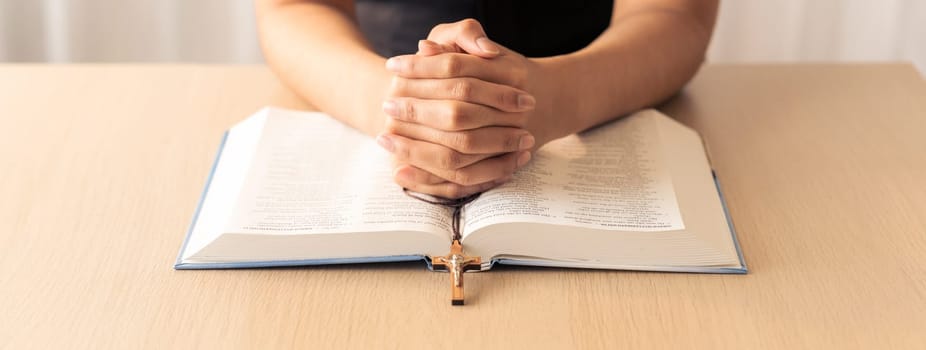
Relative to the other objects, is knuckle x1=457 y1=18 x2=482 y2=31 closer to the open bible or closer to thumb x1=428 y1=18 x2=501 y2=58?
thumb x1=428 y1=18 x2=501 y2=58

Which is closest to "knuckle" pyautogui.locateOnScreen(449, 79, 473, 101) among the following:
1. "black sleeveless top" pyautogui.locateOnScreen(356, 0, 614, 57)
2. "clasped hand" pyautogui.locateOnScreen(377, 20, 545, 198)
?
"clasped hand" pyautogui.locateOnScreen(377, 20, 545, 198)

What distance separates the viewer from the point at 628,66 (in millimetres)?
1136

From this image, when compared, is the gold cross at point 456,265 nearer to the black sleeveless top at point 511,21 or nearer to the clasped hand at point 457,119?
the clasped hand at point 457,119

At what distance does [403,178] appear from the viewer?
92 cm

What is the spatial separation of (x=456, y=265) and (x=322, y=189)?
0.17 metres

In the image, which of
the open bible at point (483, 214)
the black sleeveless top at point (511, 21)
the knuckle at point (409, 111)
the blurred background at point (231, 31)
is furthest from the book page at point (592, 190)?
the blurred background at point (231, 31)

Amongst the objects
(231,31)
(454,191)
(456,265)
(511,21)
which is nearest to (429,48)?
(454,191)

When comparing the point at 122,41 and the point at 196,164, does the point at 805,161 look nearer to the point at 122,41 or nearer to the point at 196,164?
the point at 196,164

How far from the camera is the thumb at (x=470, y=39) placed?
0.96 m

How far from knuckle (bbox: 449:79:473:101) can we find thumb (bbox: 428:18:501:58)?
42 millimetres

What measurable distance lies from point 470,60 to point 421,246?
21 centimetres

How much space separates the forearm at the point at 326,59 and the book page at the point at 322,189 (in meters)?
0.03

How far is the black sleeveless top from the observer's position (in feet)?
4.68

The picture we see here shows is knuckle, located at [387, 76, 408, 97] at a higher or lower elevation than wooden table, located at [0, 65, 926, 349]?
higher
